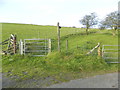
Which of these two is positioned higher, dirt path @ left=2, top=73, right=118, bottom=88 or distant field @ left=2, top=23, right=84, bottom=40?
distant field @ left=2, top=23, right=84, bottom=40

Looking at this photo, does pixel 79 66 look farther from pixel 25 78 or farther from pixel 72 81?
pixel 25 78

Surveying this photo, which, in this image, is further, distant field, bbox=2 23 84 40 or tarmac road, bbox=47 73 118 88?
distant field, bbox=2 23 84 40

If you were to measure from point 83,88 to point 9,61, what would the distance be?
6.57 meters

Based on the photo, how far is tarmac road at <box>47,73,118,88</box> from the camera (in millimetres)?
6143

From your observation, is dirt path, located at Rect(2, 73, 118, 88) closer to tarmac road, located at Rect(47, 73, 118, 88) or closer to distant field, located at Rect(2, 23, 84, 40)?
tarmac road, located at Rect(47, 73, 118, 88)

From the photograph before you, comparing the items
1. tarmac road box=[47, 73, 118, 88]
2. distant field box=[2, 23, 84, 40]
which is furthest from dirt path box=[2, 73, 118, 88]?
distant field box=[2, 23, 84, 40]

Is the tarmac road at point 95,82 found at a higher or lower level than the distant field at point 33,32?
lower

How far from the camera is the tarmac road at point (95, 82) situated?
242 inches

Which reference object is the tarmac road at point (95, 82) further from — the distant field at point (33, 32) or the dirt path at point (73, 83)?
the distant field at point (33, 32)

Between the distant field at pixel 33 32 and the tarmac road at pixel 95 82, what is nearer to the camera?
the tarmac road at pixel 95 82

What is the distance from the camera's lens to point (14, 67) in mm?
9070

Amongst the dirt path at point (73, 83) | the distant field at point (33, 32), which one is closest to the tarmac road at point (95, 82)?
the dirt path at point (73, 83)

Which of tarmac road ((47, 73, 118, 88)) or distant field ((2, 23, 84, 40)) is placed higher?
distant field ((2, 23, 84, 40))

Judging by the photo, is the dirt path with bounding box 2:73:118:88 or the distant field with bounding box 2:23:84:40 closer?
the dirt path with bounding box 2:73:118:88
